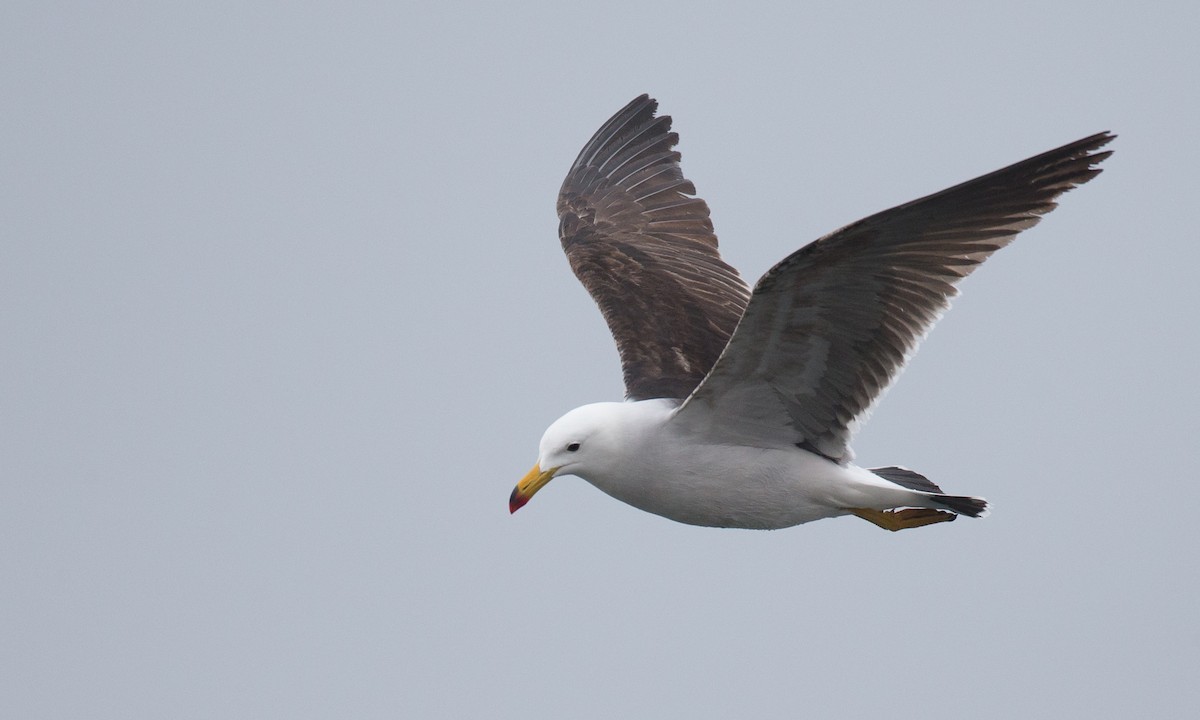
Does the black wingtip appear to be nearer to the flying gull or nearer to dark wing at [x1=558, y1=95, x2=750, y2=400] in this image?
the flying gull

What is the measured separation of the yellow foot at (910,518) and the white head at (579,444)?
1.66m

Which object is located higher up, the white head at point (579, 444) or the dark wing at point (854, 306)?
the dark wing at point (854, 306)

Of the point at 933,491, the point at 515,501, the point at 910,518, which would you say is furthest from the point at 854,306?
the point at 515,501

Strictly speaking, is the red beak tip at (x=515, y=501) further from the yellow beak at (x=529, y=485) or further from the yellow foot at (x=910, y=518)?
the yellow foot at (x=910, y=518)

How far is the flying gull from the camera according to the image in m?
7.25

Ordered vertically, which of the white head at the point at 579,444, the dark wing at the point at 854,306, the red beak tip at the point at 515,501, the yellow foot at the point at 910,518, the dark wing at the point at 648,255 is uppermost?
the dark wing at the point at 648,255

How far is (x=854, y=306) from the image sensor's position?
7.71 m

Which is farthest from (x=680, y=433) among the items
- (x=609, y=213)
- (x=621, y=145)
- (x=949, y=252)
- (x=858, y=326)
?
(x=621, y=145)

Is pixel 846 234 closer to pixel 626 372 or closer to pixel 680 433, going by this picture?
pixel 680 433

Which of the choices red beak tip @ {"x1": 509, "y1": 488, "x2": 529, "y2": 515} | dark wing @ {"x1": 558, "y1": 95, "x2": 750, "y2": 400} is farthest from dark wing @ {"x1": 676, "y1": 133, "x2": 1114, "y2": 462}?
dark wing @ {"x1": 558, "y1": 95, "x2": 750, "y2": 400}

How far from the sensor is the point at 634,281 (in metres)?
11.0

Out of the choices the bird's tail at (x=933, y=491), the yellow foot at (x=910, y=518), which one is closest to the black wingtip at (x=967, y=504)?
the bird's tail at (x=933, y=491)

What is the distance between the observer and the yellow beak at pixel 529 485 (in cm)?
825

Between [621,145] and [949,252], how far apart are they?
582 centimetres
